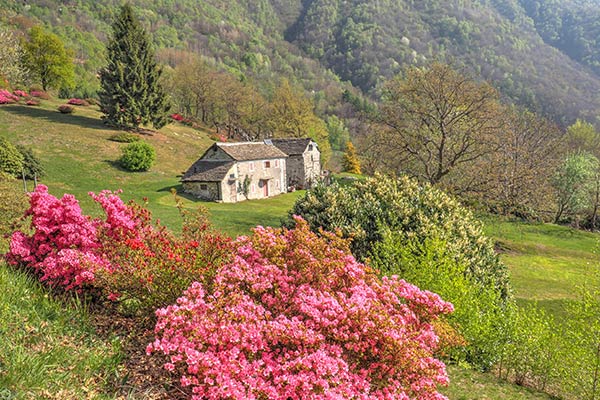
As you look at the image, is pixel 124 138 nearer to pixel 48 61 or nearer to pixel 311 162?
pixel 311 162

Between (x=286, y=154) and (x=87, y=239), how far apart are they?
4884cm

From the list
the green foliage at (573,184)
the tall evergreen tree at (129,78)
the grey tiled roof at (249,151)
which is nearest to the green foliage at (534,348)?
the grey tiled roof at (249,151)

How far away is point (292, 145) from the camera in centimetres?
5794

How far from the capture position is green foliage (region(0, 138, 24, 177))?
30516mm

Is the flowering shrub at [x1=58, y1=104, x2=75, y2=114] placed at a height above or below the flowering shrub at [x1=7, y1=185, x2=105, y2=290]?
above

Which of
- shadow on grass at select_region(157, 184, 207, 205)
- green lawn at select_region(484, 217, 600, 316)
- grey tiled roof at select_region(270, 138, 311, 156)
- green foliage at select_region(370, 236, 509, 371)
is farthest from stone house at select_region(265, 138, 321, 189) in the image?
green foliage at select_region(370, 236, 509, 371)

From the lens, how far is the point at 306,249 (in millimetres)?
6688

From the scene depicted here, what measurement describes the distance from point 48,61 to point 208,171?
45.8 metres

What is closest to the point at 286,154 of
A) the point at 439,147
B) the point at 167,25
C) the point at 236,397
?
the point at 439,147

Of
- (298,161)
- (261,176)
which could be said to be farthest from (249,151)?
(298,161)

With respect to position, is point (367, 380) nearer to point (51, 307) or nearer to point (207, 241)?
point (207, 241)

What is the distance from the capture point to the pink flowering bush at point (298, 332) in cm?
444

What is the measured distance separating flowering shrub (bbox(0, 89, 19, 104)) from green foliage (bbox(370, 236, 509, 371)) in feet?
204

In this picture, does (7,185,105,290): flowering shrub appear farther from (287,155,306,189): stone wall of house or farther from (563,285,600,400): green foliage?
(287,155,306,189): stone wall of house
